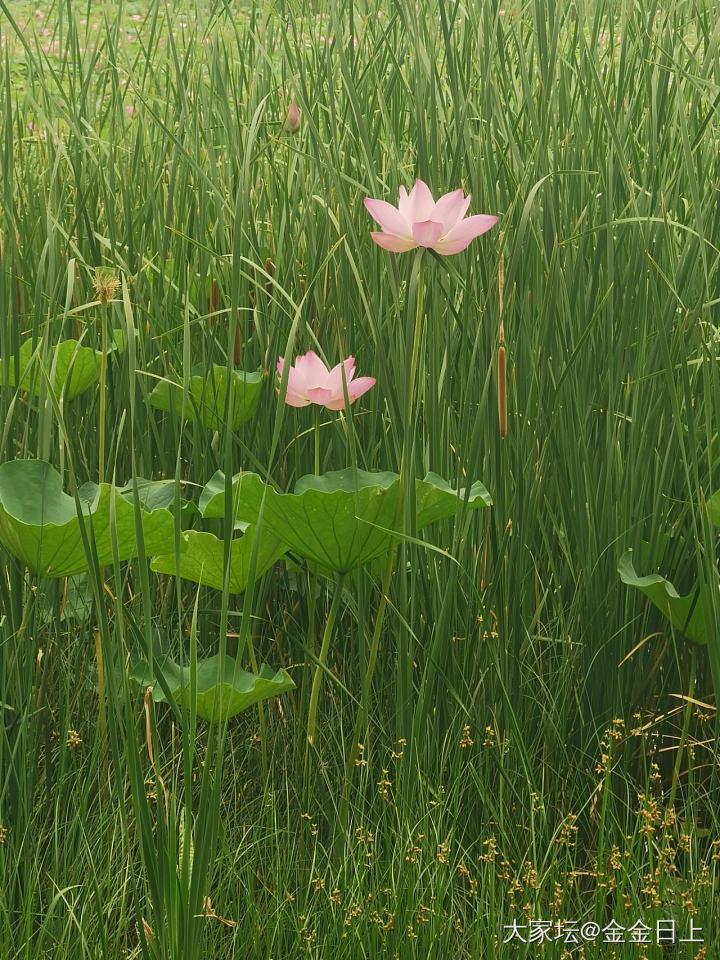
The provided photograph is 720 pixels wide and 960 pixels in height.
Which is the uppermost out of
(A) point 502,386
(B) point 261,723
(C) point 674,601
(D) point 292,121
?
(D) point 292,121

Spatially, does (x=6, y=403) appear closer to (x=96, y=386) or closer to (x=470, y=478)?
(x=96, y=386)

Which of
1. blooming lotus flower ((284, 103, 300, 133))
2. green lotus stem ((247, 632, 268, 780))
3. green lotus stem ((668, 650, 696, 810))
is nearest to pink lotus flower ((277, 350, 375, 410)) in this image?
green lotus stem ((247, 632, 268, 780))

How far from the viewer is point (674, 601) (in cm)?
127

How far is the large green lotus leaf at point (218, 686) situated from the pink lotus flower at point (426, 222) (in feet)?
1.67

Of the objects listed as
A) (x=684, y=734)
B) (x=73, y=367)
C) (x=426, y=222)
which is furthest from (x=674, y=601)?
(x=73, y=367)

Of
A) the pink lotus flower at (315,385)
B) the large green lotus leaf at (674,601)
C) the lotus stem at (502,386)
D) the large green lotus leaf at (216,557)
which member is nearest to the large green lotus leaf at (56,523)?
the large green lotus leaf at (216,557)

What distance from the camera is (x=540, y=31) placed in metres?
1.62

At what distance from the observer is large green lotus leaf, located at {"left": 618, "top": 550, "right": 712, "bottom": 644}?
1.23 meters

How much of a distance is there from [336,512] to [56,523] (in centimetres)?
33

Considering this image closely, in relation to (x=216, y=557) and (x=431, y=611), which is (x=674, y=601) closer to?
(x=431, y=611)

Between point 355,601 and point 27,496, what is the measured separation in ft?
1.50

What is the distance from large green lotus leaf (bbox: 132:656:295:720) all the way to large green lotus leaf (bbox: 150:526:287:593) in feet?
0.34

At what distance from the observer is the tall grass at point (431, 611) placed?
1.15 m

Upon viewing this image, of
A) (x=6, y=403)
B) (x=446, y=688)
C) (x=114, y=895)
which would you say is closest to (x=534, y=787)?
(x=446, y=688)
